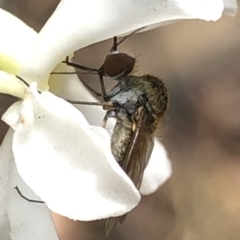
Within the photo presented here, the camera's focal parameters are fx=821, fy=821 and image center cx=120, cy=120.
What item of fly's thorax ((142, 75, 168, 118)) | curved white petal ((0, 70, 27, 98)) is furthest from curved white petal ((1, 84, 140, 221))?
fly's thorax ((142, 75, 168, 118))

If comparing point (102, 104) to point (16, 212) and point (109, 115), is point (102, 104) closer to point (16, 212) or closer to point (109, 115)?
point (109, 115)

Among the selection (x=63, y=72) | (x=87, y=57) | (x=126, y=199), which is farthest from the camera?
(x=87, y=57)

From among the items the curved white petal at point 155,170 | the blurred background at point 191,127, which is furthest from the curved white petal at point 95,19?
the blurred background at point 191,127

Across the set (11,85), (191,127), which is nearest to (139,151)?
(11,85)

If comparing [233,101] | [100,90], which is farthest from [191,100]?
[100,90]

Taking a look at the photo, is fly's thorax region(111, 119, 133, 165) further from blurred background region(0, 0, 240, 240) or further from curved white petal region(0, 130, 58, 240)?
blurred background region(0, 0, 240, 240)

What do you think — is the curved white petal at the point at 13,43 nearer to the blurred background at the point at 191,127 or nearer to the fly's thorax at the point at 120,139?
the fly's thorax at the point at 120,139

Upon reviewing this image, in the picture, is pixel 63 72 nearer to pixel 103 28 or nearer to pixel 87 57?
pixel 103 28
